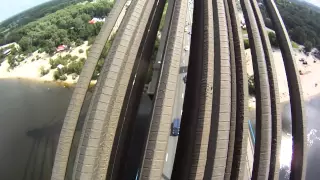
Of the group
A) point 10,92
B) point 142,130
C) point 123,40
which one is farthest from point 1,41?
point 123,40

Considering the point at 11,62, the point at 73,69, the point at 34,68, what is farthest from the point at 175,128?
the point at 11,62

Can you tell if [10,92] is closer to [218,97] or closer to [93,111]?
[93,111]

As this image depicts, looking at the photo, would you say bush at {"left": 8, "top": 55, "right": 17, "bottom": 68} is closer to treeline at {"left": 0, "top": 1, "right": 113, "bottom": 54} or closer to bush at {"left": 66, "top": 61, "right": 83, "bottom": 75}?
treeline at {"left": 0, "top": 1, "right": 113, "bottom": 54}

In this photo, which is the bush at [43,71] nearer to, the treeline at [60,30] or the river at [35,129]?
the river at [35,129]

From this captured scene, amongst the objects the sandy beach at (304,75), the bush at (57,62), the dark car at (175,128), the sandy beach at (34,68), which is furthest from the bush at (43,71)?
the sandy beach at (304,75)

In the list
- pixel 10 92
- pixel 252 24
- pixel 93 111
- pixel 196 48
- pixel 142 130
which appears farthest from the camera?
pixel 10 92

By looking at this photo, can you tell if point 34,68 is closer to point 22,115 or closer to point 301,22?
point 22,115

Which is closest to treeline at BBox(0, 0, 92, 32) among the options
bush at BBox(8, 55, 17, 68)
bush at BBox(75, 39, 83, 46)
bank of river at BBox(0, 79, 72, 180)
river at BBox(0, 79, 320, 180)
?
bush at BBox(8, 55, 17, 68)
